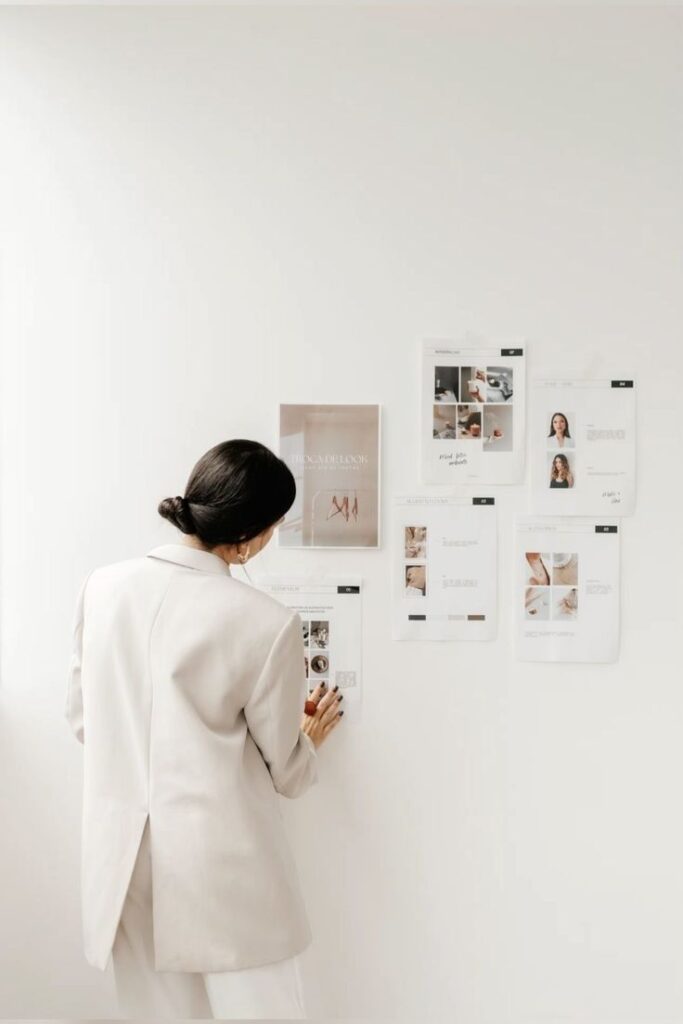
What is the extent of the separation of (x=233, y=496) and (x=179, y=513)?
11cm

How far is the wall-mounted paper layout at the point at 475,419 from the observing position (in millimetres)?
1975

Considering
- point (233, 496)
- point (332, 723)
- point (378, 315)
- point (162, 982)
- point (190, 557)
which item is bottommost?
point (162, 982)

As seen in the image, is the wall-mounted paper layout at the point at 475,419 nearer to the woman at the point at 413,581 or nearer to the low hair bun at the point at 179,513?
the woman at the point at 413,581

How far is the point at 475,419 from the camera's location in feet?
6.48

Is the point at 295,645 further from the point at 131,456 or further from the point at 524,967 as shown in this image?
the point at 524,967

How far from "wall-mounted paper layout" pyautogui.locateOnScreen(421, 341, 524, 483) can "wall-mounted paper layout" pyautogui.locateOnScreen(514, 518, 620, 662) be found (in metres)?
0.15

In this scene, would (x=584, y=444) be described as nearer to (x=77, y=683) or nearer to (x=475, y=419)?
(x=475, y=419)

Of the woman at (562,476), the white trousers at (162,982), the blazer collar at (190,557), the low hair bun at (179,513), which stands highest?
the woman at (562,476)

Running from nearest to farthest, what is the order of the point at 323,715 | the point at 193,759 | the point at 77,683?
the point at 193,759, the point at 77,683, the point at 323,715

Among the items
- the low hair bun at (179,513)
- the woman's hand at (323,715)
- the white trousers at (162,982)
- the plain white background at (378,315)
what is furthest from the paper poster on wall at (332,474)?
the white trousers at (162,982)

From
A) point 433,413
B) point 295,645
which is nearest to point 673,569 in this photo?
point 433,413

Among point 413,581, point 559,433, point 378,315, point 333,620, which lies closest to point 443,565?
point 413,581

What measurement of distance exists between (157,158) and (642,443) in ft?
4.00

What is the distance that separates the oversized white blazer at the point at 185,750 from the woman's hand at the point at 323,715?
34cm
